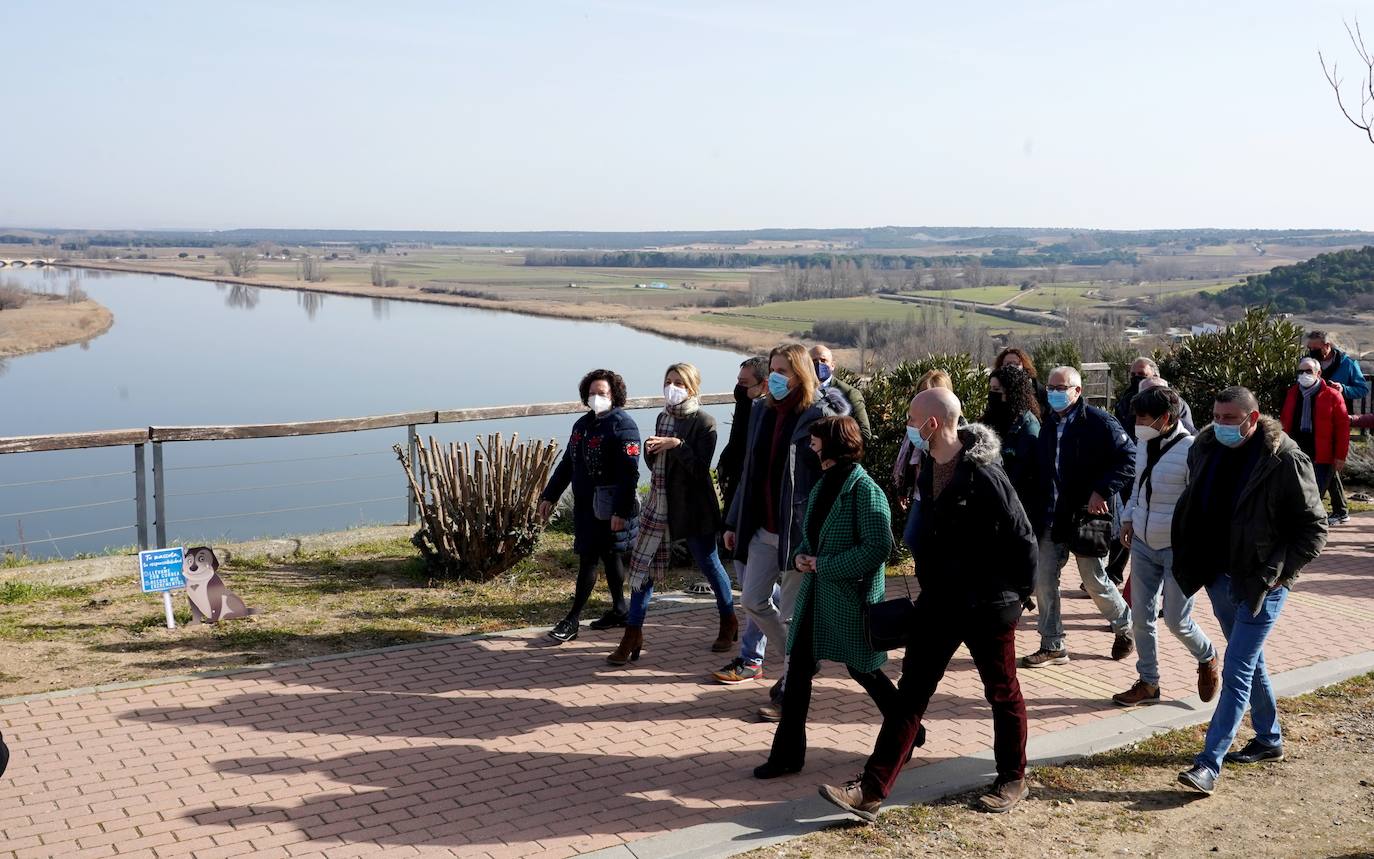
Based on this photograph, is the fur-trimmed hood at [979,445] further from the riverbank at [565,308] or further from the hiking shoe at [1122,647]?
the riverbank at [565,308]

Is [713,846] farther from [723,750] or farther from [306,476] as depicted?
[306,476]

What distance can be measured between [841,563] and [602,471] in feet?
8.14

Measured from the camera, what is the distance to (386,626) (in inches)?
317

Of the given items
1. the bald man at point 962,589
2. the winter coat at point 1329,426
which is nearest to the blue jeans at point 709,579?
the bald man at point 962,589

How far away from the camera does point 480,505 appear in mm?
9055

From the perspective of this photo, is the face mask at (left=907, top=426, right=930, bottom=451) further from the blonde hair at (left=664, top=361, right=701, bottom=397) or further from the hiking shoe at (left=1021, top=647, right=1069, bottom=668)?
the hiking shoe at (left=1021, top=647, right=1069, bottom=668)

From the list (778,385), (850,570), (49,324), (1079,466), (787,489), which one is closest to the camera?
(850,570)

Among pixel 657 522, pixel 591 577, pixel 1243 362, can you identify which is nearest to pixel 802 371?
pixel 657 522

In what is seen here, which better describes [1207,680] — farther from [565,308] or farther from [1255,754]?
[565,308]

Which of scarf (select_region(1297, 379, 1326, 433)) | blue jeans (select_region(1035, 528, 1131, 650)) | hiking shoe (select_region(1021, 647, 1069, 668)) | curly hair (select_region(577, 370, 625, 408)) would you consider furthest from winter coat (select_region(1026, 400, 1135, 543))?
scarf (select_region(1297, 379, 1326, 433))

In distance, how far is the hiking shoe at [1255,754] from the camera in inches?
228

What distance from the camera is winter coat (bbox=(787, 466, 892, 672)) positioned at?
17.2ft

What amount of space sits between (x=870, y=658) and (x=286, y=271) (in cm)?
12648

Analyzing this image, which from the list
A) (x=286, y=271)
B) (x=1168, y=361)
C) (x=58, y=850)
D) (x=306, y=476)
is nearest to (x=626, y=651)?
(x=58, y=850)
